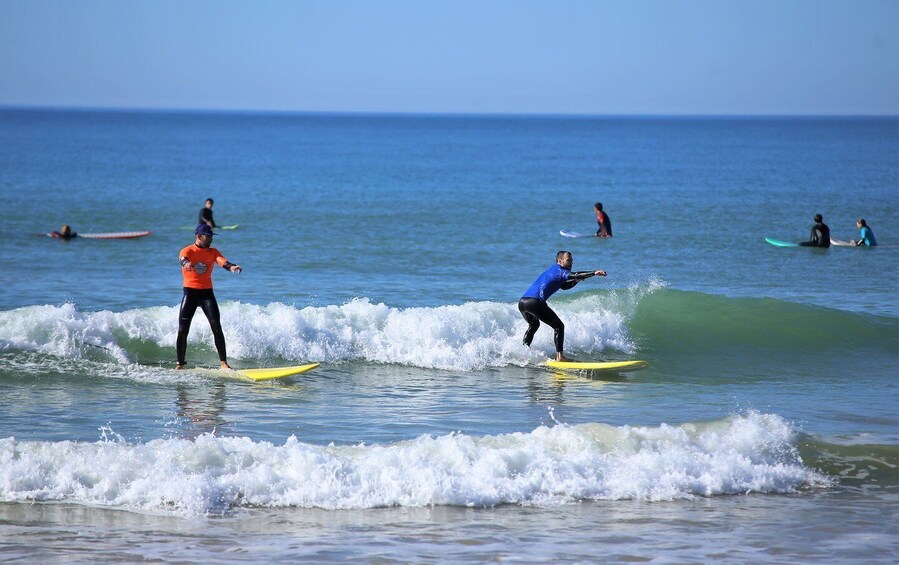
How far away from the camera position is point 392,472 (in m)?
8.96

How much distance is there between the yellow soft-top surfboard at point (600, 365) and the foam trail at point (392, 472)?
13.5 feet

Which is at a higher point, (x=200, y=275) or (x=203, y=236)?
(x=203, y=236)

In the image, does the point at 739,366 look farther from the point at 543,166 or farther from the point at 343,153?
the point at 343,153

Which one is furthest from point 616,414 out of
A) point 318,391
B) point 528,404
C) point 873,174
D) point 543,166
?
point 543,166

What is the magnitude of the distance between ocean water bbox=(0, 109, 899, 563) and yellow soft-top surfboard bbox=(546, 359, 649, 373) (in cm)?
21

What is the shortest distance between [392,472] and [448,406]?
119 inches

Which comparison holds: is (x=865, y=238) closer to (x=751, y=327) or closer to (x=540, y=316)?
(x=751, y=327)

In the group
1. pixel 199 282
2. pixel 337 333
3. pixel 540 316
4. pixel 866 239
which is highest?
pixel 866 239

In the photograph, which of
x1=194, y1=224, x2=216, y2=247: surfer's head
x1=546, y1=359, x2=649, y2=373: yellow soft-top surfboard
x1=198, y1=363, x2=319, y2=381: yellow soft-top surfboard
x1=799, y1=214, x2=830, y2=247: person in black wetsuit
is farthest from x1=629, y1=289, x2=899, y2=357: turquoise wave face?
x1=799, y1=214, x2=830, y2=247: person in black wetsuit

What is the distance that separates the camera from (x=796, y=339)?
16672 millimetres

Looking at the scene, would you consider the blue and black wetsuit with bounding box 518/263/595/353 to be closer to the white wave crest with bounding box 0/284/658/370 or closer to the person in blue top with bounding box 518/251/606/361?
the person in blue top with bounding box 518/251/606/361

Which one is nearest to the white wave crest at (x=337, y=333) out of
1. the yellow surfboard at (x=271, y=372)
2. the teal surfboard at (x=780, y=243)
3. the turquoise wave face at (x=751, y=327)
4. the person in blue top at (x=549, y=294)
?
the person in blue top at (x=549, y=294)

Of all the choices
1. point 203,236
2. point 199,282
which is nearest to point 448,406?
point 199,282

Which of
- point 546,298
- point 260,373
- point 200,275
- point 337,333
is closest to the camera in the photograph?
point 200,275
